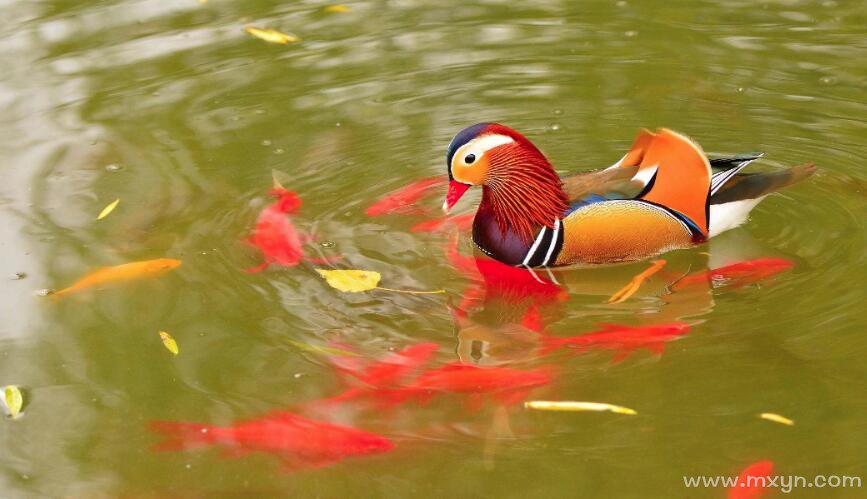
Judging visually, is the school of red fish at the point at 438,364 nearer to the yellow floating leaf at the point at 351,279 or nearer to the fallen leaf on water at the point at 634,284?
the fallen leaf on water at the point at 634,284

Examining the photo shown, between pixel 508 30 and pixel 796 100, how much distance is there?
6.11 ft

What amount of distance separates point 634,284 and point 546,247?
0.40 metres

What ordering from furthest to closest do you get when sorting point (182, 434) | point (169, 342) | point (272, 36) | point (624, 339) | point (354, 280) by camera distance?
point (272, 36), point (354, 280), point (169, 342), point (624, 339), point (182, 434)

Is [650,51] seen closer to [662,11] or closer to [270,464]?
[662,11]

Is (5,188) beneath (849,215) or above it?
beneath

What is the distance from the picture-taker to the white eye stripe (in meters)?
4.72

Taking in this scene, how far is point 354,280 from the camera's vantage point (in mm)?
4656

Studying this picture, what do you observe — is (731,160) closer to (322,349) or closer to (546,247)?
(546,247)

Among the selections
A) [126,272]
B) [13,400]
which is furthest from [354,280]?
[13,400]

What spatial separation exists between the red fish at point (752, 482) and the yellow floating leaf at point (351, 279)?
172 centimetres

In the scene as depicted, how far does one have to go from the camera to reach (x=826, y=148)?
563 centimetres

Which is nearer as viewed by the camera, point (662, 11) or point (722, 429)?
point (722, 429)

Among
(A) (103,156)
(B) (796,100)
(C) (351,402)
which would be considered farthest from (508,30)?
(C) (351,402)

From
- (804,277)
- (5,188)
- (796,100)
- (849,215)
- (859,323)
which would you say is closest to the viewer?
(859,323)
